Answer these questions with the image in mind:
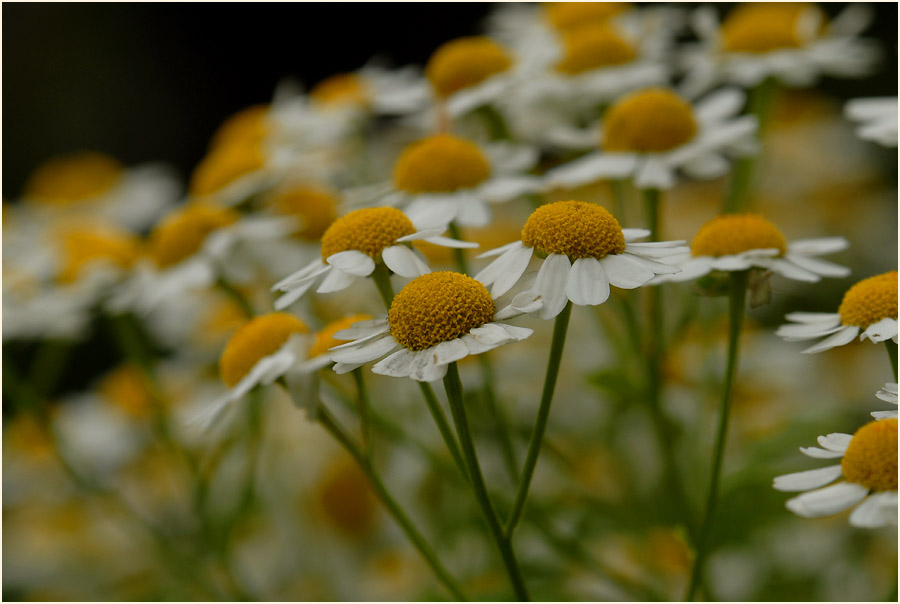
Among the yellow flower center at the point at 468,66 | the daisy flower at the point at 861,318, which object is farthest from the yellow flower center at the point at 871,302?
the yellow flower center at the point at 468,66

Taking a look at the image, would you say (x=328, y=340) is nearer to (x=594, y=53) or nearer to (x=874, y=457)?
(x=874, y=457)

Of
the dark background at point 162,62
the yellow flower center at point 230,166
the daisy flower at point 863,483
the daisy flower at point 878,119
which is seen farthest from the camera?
the dark background at point 162,62

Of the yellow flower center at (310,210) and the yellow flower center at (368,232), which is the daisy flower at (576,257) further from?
the yellow flower center at (310,210)

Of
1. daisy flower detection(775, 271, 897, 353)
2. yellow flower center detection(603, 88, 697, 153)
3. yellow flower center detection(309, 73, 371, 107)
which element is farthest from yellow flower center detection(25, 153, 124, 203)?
daisy flower detection(775, 271, 897, 353)

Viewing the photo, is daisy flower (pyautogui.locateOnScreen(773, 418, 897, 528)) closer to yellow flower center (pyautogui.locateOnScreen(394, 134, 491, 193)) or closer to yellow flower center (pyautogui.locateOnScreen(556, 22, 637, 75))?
yellow flower center (pyautogui.locateOnScreen(394, 134, 491, 193))

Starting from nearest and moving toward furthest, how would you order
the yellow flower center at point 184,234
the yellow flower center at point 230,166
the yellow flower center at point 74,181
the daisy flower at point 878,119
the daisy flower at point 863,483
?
the daisy flower at point 863,483
the daisy flower at point 878,119
the yellow flower center at point 184,234
the yellow flower center at point 230,166
the yellow flower center at point 74,181

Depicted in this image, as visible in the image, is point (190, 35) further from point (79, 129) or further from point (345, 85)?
point (345, 85)

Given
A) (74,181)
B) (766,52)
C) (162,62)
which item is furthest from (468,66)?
(162,62)
